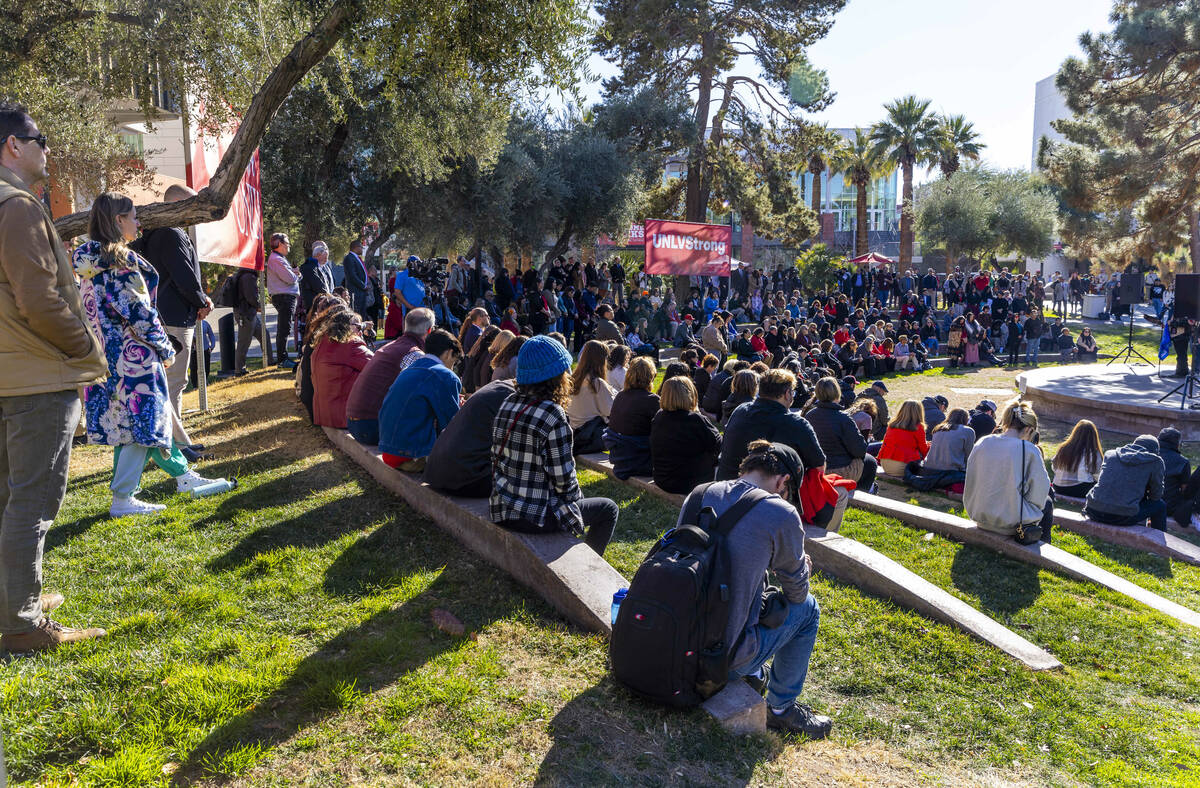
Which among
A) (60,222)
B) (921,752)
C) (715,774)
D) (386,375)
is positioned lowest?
(921,752)

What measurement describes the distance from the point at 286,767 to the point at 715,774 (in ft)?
4.90

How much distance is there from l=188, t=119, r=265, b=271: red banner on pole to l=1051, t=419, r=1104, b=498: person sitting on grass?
8729 mm

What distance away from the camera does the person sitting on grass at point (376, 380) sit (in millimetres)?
6750

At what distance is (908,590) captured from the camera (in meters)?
5.15

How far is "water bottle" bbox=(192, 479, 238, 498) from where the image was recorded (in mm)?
5730

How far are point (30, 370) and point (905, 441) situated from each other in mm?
A: 7834

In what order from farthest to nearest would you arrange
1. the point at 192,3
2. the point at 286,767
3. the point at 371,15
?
the point at 192,3 → the point at 371,15 → the point at 286,767

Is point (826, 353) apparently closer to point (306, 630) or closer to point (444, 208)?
point (444, 208)

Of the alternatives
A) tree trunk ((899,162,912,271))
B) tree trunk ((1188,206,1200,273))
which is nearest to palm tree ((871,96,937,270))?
tree trunk ((899,162,912,271))

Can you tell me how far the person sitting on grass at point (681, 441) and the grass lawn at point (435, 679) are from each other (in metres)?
0.71

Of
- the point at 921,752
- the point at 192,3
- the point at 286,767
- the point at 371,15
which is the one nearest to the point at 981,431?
the point at 921,752

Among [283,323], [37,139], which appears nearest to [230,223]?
[283,323]

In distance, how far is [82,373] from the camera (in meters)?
3.36

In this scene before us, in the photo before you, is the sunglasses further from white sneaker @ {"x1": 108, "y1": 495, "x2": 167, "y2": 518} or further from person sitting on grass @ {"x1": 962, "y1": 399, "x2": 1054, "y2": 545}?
person sitting on grass @ {"x1": 962, "y1": 399, "x2": 1054, "y2": 545}
